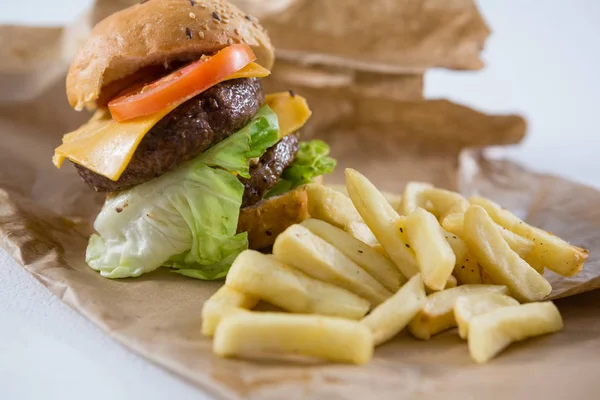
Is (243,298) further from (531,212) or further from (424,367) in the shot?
Answer: (531,212)

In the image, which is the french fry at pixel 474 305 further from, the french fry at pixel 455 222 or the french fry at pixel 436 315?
the french fry at pixel 455 222

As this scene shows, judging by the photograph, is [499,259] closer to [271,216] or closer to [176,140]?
[271,216]

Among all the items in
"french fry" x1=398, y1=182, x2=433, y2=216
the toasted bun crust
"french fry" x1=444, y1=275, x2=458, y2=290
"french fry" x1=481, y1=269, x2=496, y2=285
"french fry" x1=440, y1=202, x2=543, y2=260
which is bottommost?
"french fry" x1=481, y1=269, x2=496, y2=285

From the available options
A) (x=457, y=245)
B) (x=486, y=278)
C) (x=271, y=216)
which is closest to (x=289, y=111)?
(x=271, y=216)

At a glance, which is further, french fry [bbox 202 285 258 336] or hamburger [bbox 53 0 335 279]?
hamburger [bbox 53 0 335 279]

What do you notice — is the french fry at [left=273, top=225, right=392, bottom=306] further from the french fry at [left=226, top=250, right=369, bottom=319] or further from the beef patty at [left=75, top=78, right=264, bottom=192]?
the beef patty at [left=75, top=78, right=264, bottom=192]

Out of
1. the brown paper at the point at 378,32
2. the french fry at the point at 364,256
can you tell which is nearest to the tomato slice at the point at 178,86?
the french fry at the point at 364,256

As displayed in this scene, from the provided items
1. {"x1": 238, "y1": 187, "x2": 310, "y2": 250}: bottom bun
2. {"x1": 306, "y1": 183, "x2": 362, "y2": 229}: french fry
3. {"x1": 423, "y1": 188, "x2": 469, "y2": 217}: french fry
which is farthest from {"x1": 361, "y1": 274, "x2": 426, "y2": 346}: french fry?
{"x1": 238, "y1": 187, "x2": 310, "y2": 250}: bottom bun

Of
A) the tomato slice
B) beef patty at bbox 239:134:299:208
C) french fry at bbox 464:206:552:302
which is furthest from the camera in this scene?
beef patty at bbox 239:134:299:208
